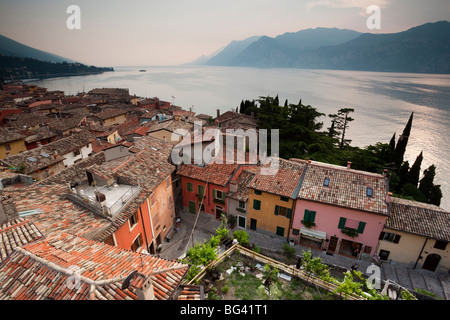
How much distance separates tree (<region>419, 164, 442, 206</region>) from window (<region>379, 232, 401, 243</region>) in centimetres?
1500

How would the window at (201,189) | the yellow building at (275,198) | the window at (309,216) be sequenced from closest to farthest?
the window at (309,216) < the yellow building at (275,198) < the window at (201,189)

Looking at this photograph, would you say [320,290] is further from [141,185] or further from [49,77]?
[49,77]

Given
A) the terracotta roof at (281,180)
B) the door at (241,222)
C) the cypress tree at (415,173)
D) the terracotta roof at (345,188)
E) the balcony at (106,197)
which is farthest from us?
the cypress tree at (415,173)

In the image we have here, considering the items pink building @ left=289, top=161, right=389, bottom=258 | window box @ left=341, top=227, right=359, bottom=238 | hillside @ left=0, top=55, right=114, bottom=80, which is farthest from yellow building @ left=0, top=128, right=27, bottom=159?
hillside @ left=0, top=55, right=114, bottom=80

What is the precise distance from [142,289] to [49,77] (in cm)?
22802

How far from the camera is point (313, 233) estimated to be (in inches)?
679

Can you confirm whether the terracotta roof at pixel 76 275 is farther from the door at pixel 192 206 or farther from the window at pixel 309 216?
the door at pixel 192 206

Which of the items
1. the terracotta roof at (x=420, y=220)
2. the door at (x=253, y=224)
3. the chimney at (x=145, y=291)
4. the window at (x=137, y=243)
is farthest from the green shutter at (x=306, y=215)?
the chimney at (x=145, y=291)

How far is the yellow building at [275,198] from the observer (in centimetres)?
1756

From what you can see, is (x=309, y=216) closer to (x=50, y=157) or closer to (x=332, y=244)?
(x=332, y=244)

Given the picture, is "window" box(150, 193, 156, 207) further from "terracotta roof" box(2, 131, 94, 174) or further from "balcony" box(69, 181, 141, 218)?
"terracotta roof" box(2, 131, 94, 174)

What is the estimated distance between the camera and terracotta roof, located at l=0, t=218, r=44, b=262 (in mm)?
6586

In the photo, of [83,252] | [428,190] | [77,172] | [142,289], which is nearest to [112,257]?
[83,252]

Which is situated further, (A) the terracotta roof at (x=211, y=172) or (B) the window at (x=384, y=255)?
(A) the terracotta roof at (x=211, y=172)
